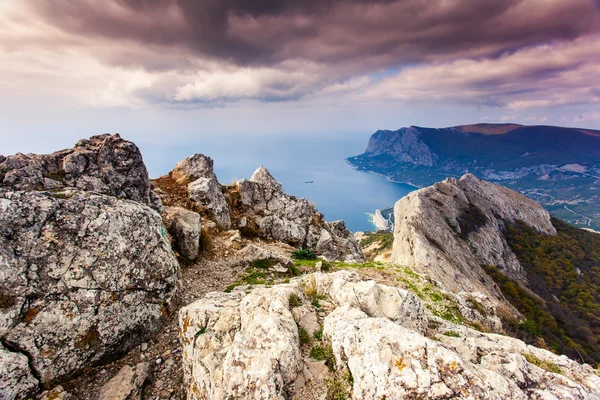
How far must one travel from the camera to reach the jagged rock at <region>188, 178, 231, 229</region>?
66.3ft

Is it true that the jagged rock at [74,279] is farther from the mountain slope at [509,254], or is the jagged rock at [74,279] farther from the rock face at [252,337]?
the mountain slope at [509,254]

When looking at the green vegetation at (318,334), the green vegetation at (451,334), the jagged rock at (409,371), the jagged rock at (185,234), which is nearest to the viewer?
the jagged rock at (409,371)

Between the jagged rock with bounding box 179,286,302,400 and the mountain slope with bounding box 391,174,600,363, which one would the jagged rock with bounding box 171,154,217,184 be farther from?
the mountain slope with bounding box 391,174,600,363

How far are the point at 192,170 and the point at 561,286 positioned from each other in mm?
103486

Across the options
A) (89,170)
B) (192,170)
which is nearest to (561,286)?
(192,170)

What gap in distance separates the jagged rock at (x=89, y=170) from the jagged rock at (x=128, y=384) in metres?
8.23

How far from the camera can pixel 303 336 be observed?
23.0 ft

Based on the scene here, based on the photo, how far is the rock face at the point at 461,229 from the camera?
5094 cm

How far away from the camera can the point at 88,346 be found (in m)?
7.17

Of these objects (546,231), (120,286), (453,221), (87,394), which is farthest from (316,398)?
(546,231)

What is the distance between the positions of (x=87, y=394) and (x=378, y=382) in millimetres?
6987

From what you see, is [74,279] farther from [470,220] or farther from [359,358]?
[470,220]

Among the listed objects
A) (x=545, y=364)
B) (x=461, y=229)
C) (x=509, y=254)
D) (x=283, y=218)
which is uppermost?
(x=283, y=218)

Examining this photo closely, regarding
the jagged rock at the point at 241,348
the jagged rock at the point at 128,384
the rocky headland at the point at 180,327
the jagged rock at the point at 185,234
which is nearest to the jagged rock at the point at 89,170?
the rocky headland at the point at 180,327
